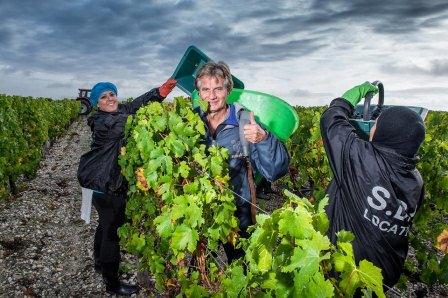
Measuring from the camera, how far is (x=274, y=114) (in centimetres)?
308

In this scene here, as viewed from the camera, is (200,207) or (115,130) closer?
(200,207)

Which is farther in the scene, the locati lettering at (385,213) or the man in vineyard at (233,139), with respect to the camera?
the man in vineyard at (233,139)

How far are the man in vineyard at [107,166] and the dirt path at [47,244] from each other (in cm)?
107

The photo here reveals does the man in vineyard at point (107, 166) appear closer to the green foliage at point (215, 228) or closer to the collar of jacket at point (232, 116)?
the green foliage at point (215, 228)

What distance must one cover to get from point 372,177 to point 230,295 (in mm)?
1012

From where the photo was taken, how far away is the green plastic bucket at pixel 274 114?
119 inches

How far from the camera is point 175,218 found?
258 centimetres

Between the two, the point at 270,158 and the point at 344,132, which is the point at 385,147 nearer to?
the point at 344,132

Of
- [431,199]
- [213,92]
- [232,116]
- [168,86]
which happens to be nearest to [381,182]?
[232,116]

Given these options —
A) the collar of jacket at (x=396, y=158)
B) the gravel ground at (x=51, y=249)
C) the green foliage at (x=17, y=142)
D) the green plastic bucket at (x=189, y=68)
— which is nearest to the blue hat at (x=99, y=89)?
the green plastic bucket at (x=189, y=68)

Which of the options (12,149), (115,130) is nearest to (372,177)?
(115,130)

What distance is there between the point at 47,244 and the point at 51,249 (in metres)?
0.25

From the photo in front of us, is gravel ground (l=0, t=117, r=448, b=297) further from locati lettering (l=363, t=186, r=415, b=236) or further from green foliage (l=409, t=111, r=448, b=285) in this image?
locati lettering (l=363, t=186, r=415, b=236)

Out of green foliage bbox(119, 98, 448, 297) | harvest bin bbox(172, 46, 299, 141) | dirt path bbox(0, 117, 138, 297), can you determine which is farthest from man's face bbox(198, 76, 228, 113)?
dirt path bbox(0, 117, 138, 297)
